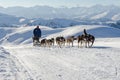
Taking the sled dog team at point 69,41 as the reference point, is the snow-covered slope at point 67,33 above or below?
below

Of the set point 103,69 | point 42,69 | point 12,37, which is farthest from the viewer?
point 12,37

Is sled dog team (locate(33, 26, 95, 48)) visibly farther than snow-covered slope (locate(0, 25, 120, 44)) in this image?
No

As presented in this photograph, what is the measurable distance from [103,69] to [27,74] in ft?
9.69

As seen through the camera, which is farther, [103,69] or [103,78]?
[103,69]

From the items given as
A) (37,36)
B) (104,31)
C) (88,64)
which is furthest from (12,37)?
(88,64)

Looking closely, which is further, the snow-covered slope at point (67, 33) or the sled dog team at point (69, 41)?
the snow-covered slope at point (67, 33)

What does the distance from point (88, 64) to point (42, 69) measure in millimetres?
2185

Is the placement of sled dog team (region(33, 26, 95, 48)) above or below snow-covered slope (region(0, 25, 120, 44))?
above

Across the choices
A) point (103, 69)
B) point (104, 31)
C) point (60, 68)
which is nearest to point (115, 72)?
point (103, 69)

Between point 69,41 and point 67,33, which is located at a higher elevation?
point 69,41

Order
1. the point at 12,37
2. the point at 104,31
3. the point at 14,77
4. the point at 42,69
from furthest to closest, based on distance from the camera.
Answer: the point at 12,37
the point at 104,31
the point at 42,69
the point at 14,77

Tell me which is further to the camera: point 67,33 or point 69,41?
point 67,33

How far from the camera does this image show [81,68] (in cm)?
1397

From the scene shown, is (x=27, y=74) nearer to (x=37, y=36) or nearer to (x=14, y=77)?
(x=14, y=77)
